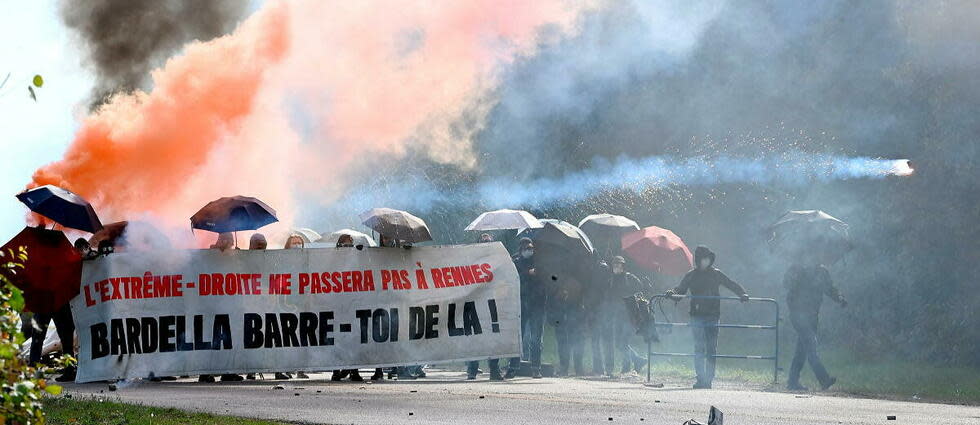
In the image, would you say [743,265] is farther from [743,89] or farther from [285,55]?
[285,55]

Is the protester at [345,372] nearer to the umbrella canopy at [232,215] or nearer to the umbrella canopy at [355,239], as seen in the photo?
the umbrella canopy at [232,215]

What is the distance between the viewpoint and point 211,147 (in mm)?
21641

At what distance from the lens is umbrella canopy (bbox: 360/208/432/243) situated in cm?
1836

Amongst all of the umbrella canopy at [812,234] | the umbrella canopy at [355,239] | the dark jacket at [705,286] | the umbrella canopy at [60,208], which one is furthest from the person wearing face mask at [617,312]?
the umbrella canopy at [60,208]

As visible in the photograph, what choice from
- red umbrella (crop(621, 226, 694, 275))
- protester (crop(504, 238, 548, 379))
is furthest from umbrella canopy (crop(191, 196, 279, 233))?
red umbrella (crop(621, 226, 694, 275))

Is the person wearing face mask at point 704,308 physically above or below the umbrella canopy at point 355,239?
below

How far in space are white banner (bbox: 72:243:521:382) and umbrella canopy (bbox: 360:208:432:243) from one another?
201 mm

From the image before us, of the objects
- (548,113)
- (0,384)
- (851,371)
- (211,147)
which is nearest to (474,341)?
(211,147)

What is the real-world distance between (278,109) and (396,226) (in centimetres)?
501

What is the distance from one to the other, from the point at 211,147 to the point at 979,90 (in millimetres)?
14966

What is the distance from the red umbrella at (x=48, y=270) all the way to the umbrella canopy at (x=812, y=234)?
9292 millimetres

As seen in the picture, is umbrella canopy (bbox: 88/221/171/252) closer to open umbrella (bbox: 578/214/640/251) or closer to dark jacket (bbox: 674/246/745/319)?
dark jacket (bbox: 674/246/745/319)

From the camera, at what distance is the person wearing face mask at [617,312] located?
2172cm

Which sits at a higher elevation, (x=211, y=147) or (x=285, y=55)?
(x=285, y=55)
